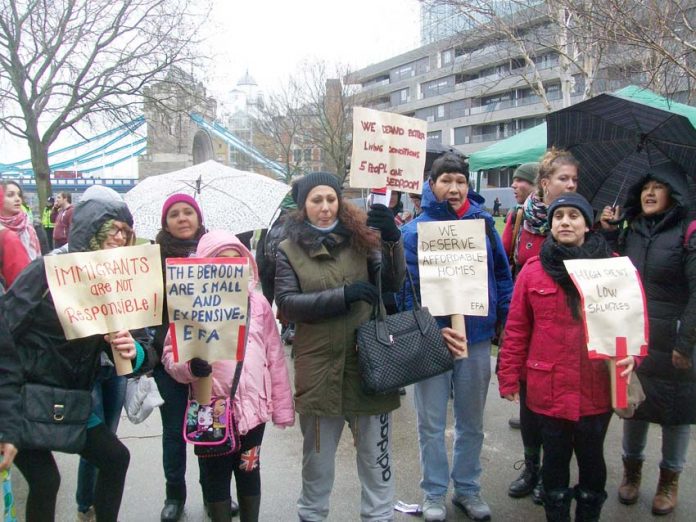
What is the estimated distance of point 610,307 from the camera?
2795 millimetres

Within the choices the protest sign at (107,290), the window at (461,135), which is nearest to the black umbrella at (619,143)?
the protest sign at (107,290)

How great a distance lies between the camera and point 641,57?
420 inches

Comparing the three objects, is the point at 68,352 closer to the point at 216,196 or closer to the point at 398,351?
the point at 398,351

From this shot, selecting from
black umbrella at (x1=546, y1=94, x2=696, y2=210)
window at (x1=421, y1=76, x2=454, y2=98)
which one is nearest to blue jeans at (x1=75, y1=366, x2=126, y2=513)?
black umbrella at (x1=546, y1=94, x2=696, y2=210)

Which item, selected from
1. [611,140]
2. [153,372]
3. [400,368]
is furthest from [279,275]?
[611,140]

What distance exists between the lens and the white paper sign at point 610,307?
2.77 meters

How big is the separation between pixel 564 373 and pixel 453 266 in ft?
2.49

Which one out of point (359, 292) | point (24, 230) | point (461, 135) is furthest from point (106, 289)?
point (461, 135)

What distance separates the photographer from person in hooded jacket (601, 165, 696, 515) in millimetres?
3145

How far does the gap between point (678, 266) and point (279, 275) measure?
6.99ft

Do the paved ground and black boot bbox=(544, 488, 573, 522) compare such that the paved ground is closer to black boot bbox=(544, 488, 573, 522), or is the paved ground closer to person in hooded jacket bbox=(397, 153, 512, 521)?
person in hooded jacket bbox=(397, 153, 512, 521)

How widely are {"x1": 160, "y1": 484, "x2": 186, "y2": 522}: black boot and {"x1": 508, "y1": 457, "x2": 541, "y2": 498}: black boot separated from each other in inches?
78.0

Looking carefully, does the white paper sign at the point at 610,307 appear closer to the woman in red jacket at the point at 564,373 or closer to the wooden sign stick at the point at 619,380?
the wooden sign stick at the point at 619,380

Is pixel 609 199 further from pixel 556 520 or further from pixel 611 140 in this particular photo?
pixel 556 520
